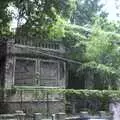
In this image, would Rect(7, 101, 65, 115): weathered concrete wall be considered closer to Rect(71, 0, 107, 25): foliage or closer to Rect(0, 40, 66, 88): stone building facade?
Rect(0, 40, 66, 88): stone building facade

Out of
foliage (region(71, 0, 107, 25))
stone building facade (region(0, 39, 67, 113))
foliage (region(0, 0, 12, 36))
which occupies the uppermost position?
foliage (region(71, 0, 107, 25))

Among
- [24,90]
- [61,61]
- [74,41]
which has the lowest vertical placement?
[24,90]

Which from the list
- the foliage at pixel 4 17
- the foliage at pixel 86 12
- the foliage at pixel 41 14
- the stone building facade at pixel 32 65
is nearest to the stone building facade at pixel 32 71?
the stone building facade at pixel 32 65

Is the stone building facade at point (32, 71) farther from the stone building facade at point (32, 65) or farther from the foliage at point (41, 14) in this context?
the foliage at point (41, 14)

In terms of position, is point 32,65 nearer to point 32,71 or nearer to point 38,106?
point 32,71

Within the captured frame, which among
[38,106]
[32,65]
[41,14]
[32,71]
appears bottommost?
[38,106]

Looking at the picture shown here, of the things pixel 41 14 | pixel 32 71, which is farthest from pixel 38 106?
pixel 41 14

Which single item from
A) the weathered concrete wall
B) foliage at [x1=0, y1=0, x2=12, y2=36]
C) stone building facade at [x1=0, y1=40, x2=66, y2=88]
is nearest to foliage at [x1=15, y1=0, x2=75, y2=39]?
foliage at [x1=0, y1=0, x2=12, y2=36]

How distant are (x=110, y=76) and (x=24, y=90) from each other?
8.38 m

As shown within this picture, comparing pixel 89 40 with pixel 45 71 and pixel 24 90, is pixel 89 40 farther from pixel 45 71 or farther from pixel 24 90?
pixel 24 90

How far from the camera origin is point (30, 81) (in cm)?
2388

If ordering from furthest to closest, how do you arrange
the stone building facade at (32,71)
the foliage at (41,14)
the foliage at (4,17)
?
the stone building facade at (32,71) < the foliage at (41,14) < the foliage at (4,17)

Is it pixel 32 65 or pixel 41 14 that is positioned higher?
pixel 41 14

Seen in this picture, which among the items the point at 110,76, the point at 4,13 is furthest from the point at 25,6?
the point at 110,76
